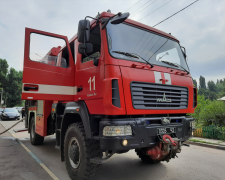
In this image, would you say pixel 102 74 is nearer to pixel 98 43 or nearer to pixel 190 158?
pixel 98 43

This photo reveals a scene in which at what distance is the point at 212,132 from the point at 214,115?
1418mm

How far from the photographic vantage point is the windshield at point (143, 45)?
3.26 meters

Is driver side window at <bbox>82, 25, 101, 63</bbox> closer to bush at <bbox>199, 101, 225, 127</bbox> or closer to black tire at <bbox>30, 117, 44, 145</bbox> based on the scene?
black tire at <bbox>30, 117, 44, 145</bbox>

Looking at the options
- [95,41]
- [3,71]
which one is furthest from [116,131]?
[3,71]

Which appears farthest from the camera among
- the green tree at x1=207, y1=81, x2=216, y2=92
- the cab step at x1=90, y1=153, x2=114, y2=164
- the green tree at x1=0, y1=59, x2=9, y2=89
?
the green tree at x1=207, y1=81, x2=216, y2=92

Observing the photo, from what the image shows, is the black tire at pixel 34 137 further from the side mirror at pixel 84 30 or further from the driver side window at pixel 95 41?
the side mirror at pixel 84 30

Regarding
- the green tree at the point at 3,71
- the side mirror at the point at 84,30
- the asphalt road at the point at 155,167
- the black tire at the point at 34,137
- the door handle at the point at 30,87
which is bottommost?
the asphalt road at the point at 155,167

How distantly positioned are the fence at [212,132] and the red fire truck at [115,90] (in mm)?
4974

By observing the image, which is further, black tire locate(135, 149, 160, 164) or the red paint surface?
black tire locate(135, 149, 160, 164)

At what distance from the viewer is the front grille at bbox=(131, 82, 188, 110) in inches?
121

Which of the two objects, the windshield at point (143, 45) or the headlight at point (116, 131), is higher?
the windshield at point (143, 45)

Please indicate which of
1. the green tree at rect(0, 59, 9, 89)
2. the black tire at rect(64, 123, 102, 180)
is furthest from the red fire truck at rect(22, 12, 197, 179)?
the green tree at rect(0, 59, 9, 89)

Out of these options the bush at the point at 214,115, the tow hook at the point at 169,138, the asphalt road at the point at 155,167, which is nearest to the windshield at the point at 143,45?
the tow hook at the point at 169,138

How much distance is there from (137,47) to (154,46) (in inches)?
21.9
